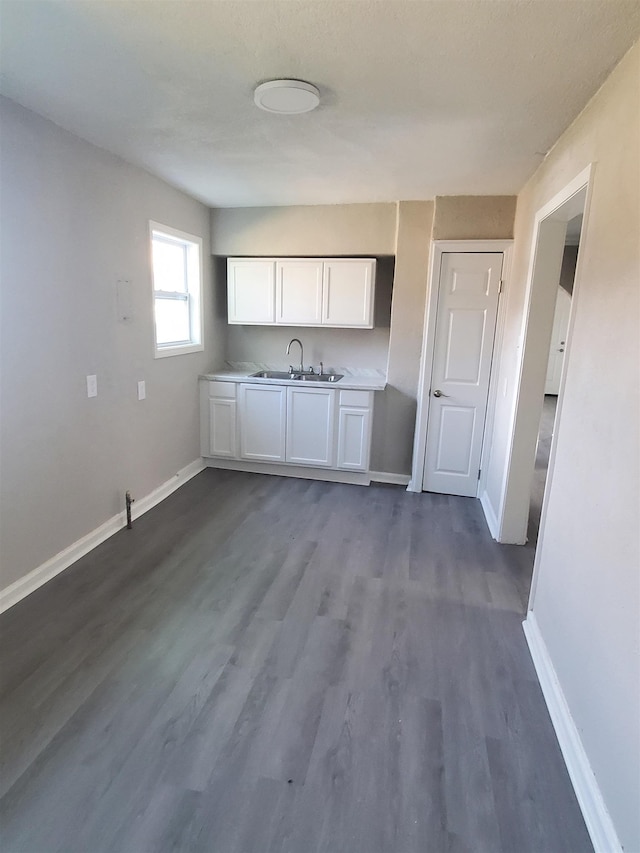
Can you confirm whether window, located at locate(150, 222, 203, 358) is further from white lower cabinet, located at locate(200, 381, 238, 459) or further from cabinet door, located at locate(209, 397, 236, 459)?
cabinet door, located at locate(209, 397, 236, 459)

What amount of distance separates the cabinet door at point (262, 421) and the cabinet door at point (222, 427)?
9 cm

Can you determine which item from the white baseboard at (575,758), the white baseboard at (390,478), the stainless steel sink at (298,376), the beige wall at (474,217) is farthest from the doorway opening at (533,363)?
the stainless steel sink at (298,376)

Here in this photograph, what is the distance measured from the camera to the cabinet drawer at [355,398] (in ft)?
13.4

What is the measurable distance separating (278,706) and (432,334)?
291cm

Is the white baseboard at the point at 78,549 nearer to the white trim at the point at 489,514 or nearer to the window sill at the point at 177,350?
the window sill at the point at 177,350

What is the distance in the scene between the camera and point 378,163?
2859 mm

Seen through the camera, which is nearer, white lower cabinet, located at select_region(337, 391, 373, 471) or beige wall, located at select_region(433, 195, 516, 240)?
beige wall, located at select_region(433, 195, 516, 240)

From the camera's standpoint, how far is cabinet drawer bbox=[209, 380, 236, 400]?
171 inches

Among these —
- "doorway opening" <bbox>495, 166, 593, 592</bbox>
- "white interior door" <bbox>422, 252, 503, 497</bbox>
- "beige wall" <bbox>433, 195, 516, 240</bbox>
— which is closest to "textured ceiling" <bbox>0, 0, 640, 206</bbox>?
"doorway opening" <bbox>495, 166, 593, 592</bbox>

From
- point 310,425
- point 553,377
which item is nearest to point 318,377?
point 310,425

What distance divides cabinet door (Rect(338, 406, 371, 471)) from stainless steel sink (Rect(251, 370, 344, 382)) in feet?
1.41

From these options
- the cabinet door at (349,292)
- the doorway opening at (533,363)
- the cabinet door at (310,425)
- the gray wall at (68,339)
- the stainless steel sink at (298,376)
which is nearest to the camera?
the gray wall at (68,339)

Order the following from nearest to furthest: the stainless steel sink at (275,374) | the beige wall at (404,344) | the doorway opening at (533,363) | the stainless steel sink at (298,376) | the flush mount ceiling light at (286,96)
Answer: the flush mount ceiling light at (286,96)
the doorway opening at (533,363)
the beige wall at (404,344)
the stainless steel sink at (298,376)
the stainless steel sink at (275,374)

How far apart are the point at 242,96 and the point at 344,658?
8.21 feet
